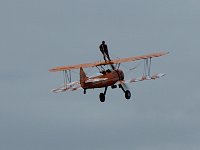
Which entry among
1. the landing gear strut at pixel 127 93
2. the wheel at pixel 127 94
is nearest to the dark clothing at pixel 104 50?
the landing gear strut at pixel 127 93

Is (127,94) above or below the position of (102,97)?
above

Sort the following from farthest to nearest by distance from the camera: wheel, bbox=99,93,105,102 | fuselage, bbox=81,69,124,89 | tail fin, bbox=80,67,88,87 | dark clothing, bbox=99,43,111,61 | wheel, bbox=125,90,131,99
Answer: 1. dark clothing, bbox=99,43,111,61
2. wheel, bbox=99,93,105,102
3. wheel, bbox=125,90,131,99
4. tail fin, bbox=80,67,88,87
5. fuselage, bbox=81,69,124,89

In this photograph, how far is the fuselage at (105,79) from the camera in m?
95.4

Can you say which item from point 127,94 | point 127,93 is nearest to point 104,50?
point 127,93

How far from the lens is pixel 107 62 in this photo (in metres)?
99.6

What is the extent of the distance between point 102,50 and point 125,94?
6.57 metres

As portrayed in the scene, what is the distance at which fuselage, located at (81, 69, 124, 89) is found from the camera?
95.4m

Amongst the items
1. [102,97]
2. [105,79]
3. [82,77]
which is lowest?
[102,97]

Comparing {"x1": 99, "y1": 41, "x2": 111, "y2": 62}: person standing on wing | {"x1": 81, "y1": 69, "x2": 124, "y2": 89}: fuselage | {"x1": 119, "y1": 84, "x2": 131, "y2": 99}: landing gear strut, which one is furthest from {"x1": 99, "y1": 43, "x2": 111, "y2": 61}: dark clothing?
{"x1": 119, "y1": 84, "x2": 131, "y2": 99}: landing gear strut

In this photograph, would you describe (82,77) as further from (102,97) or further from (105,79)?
(102,97)

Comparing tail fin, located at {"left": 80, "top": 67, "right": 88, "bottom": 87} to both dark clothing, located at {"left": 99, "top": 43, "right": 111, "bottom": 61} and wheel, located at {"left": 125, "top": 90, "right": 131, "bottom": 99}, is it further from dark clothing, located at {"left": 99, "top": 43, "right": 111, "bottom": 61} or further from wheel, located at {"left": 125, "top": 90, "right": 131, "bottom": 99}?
wheel, located at {"left": 125, "top": 90, "right": 131, "bottom": 99}

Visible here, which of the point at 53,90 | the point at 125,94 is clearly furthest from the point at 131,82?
the point at 53,90

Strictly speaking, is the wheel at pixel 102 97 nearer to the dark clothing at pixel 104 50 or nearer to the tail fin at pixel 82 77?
the tail fin at pixel 82 77

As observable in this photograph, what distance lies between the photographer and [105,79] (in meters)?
96.5
